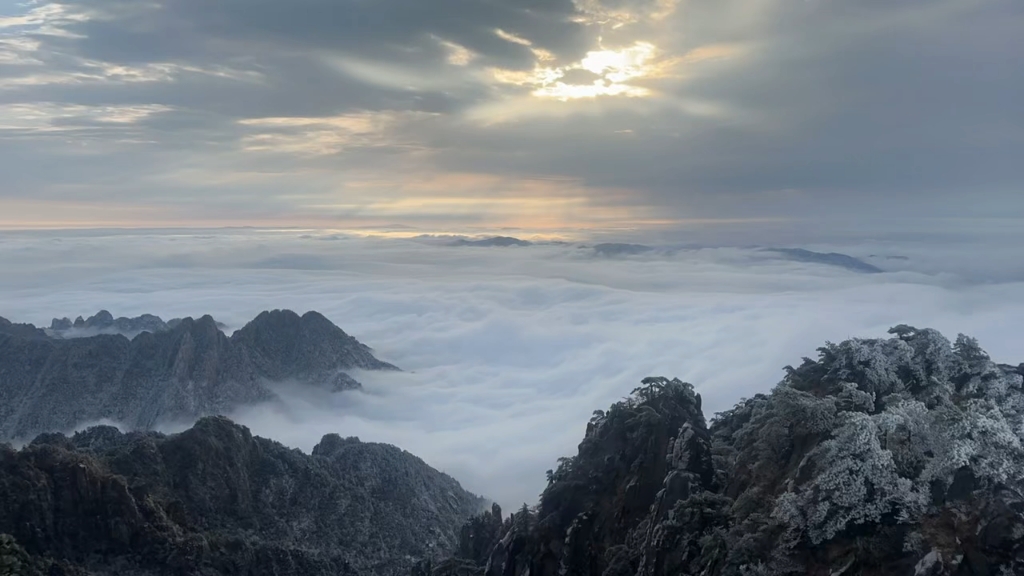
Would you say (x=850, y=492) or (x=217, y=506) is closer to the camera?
(x=850, y=492)

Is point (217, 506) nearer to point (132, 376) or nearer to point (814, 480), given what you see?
point (814, 480)

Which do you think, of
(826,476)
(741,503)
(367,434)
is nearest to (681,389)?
(741,503)

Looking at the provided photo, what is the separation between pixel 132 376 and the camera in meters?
156

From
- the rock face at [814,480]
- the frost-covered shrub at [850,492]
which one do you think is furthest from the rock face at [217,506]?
the frost-covered shrub at [850,492]

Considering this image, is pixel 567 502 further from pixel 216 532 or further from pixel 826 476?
pixel 216 532

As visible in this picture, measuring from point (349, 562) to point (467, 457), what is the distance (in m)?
62.4

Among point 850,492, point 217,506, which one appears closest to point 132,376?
point 217,506

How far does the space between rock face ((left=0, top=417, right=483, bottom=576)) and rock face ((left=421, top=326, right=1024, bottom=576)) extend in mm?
25992

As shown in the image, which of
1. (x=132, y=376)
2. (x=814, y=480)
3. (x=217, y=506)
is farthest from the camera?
(x=132, y=376)

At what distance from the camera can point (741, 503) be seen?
110 feet

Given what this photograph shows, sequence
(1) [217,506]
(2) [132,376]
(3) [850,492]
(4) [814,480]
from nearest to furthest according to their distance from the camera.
A: (3) [850,492] → (4) [814,480] → (1) [217,506] → (2) [132,376]

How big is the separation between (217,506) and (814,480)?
67.0 m

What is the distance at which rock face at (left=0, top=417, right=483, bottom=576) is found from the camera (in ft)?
198

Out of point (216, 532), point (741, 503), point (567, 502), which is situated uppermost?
point (741, 503)
